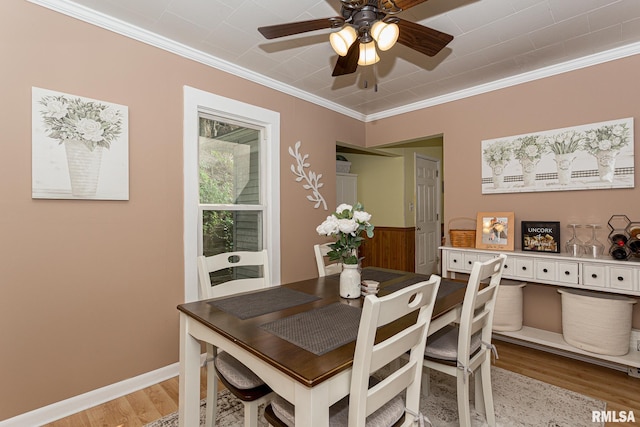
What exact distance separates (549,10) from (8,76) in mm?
3275

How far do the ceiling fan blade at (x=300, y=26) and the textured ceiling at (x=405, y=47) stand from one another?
47 cm

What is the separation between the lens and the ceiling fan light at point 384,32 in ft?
4.90

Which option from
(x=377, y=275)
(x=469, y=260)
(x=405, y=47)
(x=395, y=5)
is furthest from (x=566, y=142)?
(x=395, y=5)

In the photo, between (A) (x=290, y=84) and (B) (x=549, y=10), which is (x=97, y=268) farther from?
(B) (x=549, y=10)

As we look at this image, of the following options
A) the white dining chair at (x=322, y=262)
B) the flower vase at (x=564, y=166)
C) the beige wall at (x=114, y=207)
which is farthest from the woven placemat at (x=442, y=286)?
the flower vase at (x=564, y=166)

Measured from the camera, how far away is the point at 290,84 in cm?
312

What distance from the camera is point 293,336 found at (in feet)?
3.79

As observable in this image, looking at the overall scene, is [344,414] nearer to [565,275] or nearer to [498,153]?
[565,275]

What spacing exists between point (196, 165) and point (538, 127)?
3.04 meters

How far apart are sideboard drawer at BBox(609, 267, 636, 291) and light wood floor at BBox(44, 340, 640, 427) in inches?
27.5

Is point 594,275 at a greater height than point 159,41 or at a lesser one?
lesser

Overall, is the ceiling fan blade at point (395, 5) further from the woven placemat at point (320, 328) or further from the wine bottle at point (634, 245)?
the wine bottle at point (634, 245)

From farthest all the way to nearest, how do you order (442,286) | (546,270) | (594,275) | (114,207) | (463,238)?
1. (463,238)
2. (546,270)
3. (594,275)
4. (114,207)
5. (442,286)

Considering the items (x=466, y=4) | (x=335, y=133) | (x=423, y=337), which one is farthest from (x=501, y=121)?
(x=423, y=337)
